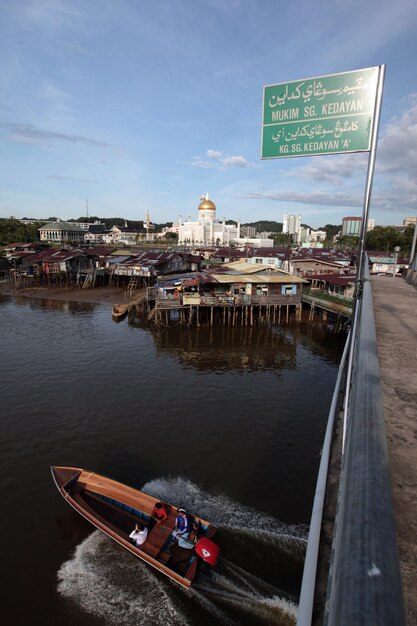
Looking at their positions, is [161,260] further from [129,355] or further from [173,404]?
[173,404]

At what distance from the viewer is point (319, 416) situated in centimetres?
1780

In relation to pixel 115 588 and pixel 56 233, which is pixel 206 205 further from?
pixel 115 588

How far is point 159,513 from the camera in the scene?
10.8 m

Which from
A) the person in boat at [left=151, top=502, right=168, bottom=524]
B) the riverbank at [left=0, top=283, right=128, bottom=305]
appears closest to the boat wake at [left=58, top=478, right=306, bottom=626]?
the person in boat at [left=151, top=502, right=168, bottom=524]

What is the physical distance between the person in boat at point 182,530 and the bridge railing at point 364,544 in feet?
29.5

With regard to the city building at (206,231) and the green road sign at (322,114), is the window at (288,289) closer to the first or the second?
the green road sign at (322,114)

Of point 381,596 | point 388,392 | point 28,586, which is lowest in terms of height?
point 28,586

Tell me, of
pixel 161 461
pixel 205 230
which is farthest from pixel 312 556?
pixel 205 230

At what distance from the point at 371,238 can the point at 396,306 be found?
85.8 metres

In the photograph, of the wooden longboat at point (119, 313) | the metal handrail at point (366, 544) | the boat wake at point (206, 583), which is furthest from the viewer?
the wooden longboat at point (119, 313)

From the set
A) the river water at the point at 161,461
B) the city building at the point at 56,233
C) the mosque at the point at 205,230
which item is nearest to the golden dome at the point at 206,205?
the mosque at the point at 205,230

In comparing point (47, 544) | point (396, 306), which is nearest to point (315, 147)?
point (396, 306)

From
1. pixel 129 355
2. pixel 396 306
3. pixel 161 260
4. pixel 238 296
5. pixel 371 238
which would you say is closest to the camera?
pixel 396 306

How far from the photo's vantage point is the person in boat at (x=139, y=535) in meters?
10.1
